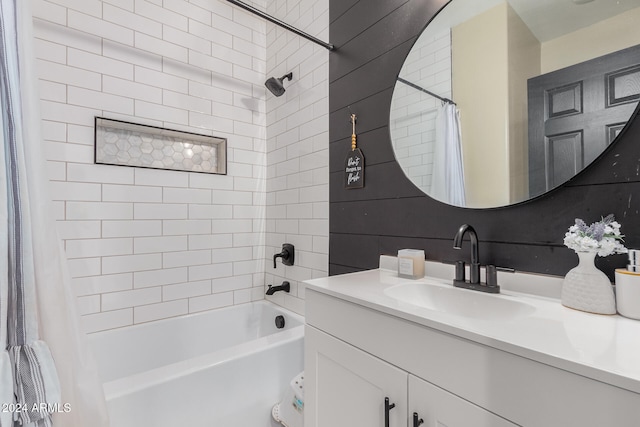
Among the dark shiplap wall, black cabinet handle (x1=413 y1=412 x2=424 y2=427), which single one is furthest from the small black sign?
black cabinet handle (x1=413 y1=412 x2=424 y2=427)

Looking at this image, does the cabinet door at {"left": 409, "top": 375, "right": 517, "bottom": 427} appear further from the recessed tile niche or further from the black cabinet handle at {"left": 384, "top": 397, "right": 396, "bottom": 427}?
the recessed tile niche

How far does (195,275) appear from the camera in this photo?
6.37 ft

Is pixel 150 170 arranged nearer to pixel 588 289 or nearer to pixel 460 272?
pixel 460 272

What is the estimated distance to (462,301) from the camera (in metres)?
0.88

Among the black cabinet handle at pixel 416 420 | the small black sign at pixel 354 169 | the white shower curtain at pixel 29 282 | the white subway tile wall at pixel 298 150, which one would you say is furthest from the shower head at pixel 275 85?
Result: the black cabinet handle at pixel 416 420

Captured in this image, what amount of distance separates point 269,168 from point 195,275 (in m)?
0.95

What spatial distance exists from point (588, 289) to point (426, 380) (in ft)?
1.47

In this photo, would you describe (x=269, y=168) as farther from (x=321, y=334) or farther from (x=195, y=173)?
(x=321, y=334)

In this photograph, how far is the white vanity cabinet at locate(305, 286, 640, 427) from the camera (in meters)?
0.43

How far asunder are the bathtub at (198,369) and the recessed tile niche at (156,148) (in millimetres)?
1027

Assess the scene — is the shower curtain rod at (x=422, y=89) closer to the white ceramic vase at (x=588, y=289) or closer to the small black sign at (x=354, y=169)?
the small black sign at (x=354, y=169)

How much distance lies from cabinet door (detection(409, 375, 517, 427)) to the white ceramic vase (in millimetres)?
373

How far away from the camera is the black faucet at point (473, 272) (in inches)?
34.2

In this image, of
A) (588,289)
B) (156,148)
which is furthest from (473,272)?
(156,148)
